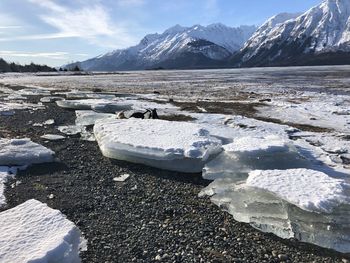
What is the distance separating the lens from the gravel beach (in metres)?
6.47

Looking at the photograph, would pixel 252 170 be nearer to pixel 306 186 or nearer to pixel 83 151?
pixel 306 186

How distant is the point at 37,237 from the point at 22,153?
18.6ft

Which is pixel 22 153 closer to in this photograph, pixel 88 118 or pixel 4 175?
pixel 4 175

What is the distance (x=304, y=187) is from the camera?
7.67m

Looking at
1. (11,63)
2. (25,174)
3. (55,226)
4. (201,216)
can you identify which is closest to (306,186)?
(201,216)

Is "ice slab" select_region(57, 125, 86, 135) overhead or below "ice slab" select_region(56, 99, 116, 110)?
overhead

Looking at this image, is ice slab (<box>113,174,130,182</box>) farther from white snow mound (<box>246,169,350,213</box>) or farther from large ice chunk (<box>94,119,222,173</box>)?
white snow mound (<box>246,169,350,213</box>)

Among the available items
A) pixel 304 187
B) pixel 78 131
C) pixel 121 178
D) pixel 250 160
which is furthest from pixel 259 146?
pixel 78 131

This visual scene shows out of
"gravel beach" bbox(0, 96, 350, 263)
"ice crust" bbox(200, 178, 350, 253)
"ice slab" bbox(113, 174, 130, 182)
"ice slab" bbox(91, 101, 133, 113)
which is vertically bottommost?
"ice slab" bbox(91, 101, 133, 113)

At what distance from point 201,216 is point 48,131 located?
9926 millimetres

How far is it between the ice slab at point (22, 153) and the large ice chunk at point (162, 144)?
1.75m

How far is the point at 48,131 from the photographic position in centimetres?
1596

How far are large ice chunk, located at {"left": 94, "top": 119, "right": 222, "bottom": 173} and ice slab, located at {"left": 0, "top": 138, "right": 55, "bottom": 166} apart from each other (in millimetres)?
1747

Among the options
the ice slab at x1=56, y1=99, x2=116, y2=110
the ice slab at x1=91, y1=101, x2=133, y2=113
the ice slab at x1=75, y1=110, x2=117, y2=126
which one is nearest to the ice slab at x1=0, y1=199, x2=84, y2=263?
the ice slab at x1=75, y1=110, x2=117, y2=126
